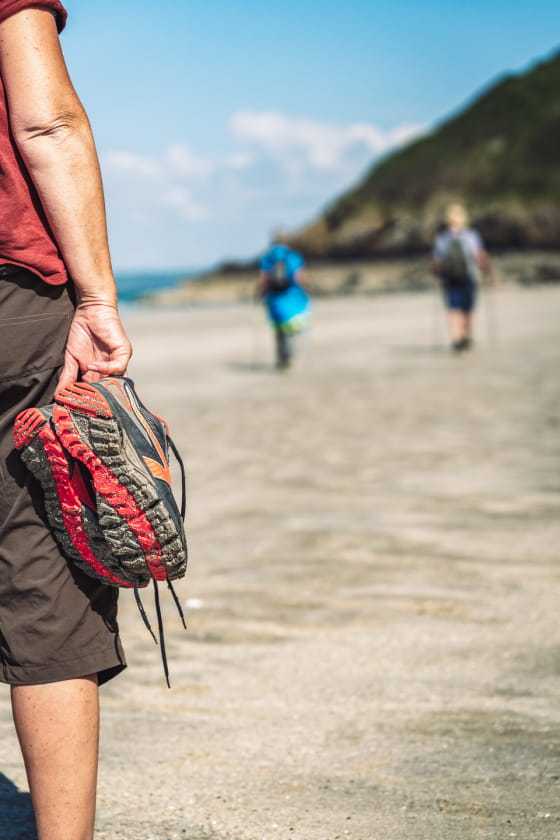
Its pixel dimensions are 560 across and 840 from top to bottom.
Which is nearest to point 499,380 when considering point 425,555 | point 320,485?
point 320,485

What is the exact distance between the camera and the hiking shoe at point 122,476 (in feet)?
6.61

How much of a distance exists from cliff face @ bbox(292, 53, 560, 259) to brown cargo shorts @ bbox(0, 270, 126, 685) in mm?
68329

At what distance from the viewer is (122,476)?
2.02 metres

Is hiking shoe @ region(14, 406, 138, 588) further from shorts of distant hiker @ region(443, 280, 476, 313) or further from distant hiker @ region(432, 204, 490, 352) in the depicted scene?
shorts of distant hiker @ region(443, 280, 476, 313)

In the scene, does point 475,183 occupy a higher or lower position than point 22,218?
higher

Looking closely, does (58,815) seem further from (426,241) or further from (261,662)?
(426,241)

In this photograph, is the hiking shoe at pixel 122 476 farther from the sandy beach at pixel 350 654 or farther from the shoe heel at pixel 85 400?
the sandy beach at pixel 350 654

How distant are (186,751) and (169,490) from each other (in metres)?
1.16

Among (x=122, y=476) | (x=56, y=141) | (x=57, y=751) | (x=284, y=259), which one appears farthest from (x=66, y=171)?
(x=284, y=259)

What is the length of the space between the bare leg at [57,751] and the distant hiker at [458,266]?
492 inches

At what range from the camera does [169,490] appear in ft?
6.82

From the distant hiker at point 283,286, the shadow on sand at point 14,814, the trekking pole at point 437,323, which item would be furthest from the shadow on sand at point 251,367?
the shadow on sand at point 14,814

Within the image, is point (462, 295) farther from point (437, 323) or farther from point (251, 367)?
point (437, 323)

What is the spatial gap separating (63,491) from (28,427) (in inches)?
5.7
